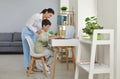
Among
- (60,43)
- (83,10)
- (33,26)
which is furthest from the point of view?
(33,26)

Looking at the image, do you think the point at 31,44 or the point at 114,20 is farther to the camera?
the point at 31,44

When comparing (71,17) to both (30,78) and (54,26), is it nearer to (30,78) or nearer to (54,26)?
(30,78)

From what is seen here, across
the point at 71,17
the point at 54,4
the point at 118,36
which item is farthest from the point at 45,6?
the point at 118,36

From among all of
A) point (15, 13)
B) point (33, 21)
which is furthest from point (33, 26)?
point (15, 13)

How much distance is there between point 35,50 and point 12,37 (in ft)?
14.6

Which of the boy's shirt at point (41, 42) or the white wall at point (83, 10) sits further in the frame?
the white wall at point (83, 10)

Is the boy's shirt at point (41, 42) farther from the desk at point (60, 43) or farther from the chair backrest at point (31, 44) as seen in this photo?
the desk at point (60, 43)

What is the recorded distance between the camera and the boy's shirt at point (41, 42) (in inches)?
184

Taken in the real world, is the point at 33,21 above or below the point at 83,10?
below

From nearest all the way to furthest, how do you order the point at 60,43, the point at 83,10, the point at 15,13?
the point at 60,43 → the point at 83,10 → the point at 15,13

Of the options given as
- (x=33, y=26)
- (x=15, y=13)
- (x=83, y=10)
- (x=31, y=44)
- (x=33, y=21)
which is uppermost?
(x=15, y=13)

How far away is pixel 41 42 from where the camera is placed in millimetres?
4715

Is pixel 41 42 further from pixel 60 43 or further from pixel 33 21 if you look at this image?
pixel 60 43

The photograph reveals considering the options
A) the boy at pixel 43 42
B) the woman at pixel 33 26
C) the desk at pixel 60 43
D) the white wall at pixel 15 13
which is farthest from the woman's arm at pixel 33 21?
the white wall at pixel 15 13
